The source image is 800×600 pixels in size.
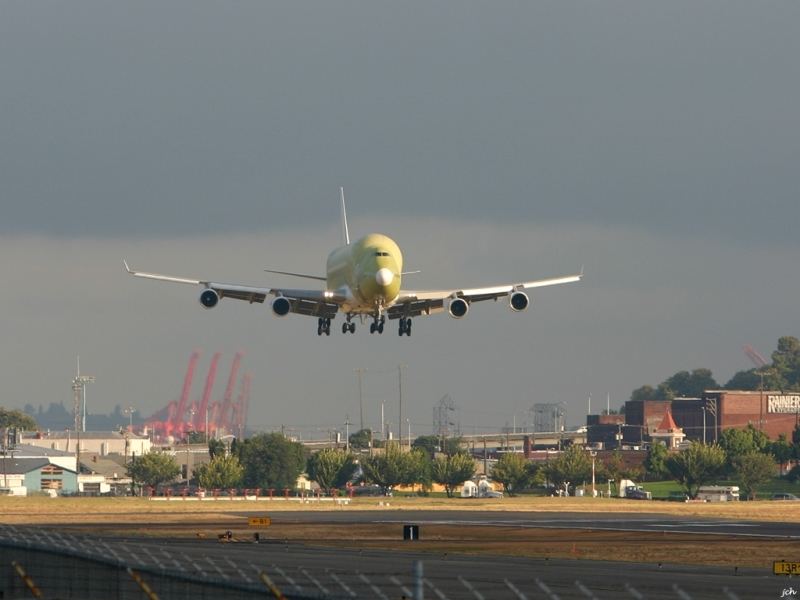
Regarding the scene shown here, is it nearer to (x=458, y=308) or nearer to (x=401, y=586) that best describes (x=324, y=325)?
(x=458, y=308)

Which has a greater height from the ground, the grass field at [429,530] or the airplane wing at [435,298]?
the airplane wing at [435,298]

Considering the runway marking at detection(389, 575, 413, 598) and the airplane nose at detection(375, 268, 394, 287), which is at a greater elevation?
the airplane nose at detection(375, 268, 394, 287)

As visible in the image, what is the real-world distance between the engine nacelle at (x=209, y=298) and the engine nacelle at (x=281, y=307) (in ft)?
12.2

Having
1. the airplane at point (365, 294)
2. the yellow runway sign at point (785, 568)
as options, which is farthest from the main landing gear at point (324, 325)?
the yellow runway sign at point (785, 568)

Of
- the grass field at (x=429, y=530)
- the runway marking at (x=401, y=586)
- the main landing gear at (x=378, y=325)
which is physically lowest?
the grass field at (x=429, y=530)

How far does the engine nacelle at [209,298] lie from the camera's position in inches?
3735

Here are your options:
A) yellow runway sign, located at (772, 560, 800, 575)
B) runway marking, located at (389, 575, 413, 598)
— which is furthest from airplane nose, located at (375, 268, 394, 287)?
runway marking, located at (389, 575, 413, 598)

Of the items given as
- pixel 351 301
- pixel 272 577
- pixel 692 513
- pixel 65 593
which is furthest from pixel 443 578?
pixel 692 513

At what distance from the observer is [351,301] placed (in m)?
93.1

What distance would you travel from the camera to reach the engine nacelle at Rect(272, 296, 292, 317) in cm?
9472

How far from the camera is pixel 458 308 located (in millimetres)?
95188

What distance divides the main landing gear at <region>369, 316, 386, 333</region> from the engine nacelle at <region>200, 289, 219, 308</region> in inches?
445

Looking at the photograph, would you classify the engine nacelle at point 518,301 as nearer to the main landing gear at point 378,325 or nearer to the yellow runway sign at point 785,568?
the main landing gear at point 378,325

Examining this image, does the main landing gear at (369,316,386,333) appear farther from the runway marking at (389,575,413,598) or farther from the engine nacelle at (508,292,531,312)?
the runway marking at (389,575,413,598)
